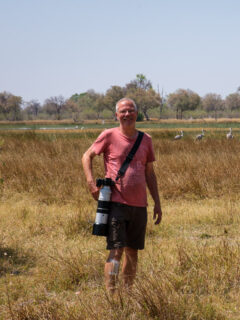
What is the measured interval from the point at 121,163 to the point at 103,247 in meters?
2.14

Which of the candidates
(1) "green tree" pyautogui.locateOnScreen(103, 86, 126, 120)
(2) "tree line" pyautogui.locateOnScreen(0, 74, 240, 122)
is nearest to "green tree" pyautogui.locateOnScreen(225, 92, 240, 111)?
(2) "tree line" pyautogui.locateOnScreen(0, 74, 240, 122)

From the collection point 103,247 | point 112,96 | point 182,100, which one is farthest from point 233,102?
point 103,247

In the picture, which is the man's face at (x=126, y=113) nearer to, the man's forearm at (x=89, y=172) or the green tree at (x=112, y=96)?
the man's forearm at (x=89, y=172)

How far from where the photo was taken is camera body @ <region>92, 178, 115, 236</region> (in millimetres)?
3490

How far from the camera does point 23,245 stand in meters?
5.62

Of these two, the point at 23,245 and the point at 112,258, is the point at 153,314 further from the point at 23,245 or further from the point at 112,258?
the point at 23,245

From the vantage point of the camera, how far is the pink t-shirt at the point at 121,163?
11.5 feet

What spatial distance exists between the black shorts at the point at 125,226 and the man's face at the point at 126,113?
2.05 ft

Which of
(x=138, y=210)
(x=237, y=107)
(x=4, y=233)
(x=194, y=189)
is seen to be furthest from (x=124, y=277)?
(x=237, y=107)

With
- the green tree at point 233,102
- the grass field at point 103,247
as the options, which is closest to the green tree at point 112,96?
the green tree at point 233,102

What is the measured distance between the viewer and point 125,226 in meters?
3.58

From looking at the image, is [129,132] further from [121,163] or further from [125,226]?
[125,226]

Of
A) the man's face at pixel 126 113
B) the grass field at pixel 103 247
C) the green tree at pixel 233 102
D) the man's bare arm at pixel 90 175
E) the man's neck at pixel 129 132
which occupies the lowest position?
the grass field at pixel 103 247

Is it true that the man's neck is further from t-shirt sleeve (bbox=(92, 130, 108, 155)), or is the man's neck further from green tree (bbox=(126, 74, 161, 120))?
green tree (bbox=(126, 74, 161, 120))
